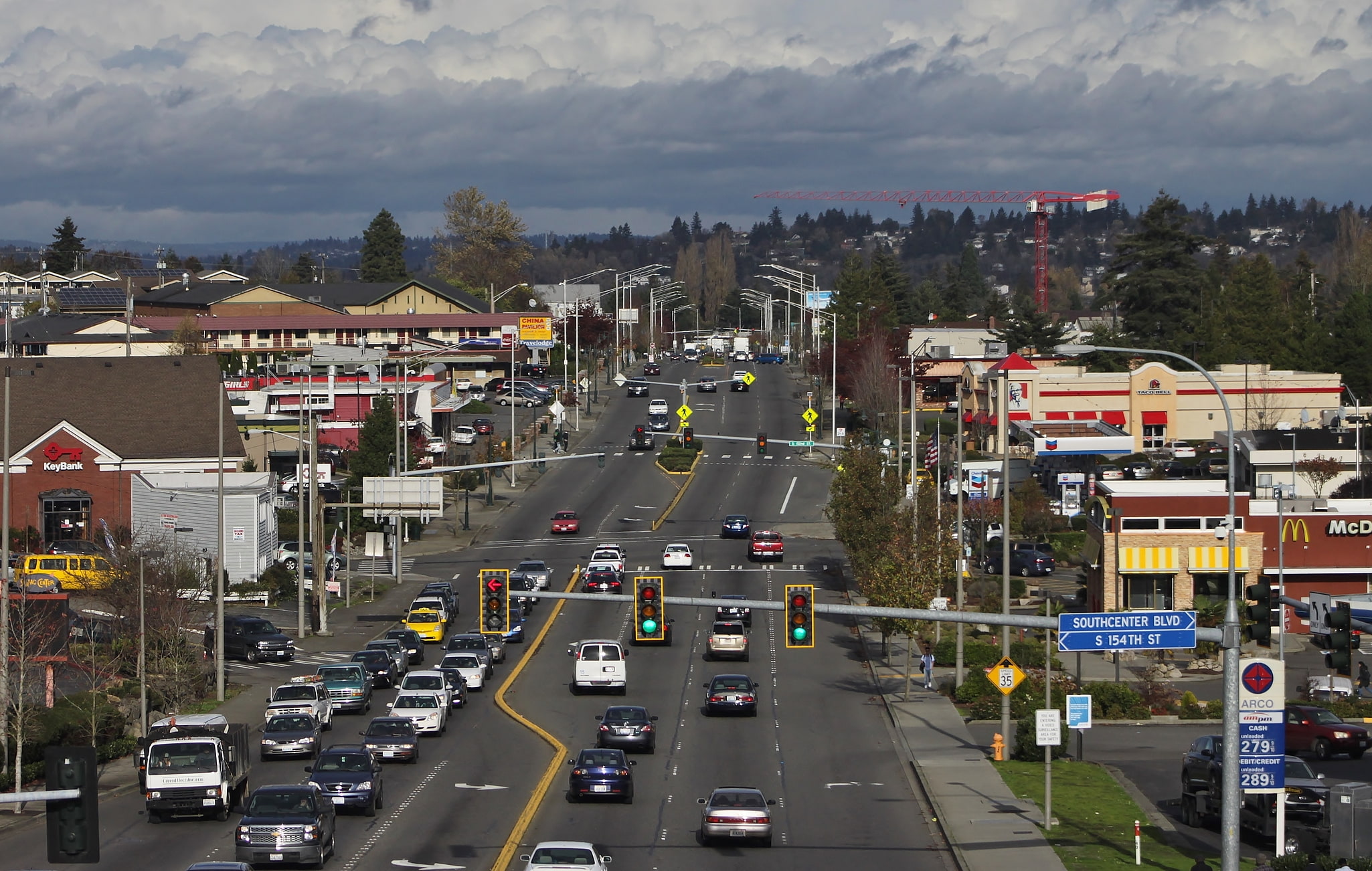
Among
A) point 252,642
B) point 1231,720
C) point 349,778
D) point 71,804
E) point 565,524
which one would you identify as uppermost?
point 71,804

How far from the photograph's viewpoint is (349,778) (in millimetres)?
34625

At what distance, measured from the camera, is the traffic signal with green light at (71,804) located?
49.7 ft

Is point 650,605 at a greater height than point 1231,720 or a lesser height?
greater

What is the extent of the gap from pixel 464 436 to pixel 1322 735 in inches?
3316

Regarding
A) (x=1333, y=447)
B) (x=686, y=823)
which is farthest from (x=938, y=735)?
(x=1333, y=447)

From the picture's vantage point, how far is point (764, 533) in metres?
80.2

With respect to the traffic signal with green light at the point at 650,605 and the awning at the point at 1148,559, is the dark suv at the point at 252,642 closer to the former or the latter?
the traffic signal with green light at the point at 650,605

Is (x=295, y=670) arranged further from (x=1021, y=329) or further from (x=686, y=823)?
(x=1021, y=329)

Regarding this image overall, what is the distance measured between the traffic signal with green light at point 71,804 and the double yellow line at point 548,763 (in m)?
15.6

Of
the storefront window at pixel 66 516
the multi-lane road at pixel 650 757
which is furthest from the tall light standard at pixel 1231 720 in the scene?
the storefront window at pixel 66 516

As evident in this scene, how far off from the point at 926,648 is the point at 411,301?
140 meters

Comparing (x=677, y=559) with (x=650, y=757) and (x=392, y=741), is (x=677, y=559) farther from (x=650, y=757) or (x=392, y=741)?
(x=392, y=741)

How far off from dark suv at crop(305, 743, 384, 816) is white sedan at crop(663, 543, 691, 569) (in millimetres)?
41082

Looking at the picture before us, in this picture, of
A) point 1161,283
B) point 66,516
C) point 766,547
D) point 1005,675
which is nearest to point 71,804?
point 1005,675
